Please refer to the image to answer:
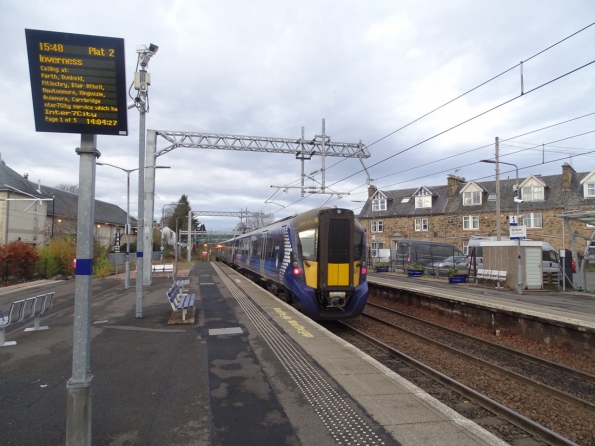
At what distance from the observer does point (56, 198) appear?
4838 centimetres

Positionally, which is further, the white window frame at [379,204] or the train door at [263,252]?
the white window frame at [379,204]

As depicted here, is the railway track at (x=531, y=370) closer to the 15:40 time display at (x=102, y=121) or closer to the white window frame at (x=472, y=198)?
the 15:40 time display at (x=102, y=121)

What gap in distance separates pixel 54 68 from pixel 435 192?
45.9 m

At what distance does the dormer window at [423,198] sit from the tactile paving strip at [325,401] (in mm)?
40043

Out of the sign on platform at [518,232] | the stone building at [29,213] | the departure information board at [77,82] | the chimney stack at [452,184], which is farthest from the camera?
the chimney stack at [452,184]

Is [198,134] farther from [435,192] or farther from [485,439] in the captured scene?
[435,192]

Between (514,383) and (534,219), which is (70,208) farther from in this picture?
(514,383)

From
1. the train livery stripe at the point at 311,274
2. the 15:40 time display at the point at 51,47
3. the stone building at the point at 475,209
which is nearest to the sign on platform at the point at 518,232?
the train livery stripe at the point at 311,274

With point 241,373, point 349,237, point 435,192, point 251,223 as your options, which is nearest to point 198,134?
point 349,237

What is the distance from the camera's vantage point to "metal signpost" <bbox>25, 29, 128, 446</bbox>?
10.3 feet

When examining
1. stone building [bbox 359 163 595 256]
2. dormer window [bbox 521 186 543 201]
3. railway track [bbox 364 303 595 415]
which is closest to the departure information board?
railway track [bbox 364 303 595 415]

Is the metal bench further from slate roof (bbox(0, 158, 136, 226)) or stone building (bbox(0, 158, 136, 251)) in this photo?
slate roof (bbox(0, 158, 136, 226))

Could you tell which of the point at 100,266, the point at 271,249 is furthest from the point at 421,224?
the point at 271,249

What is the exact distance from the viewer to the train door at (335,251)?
10.1 m
